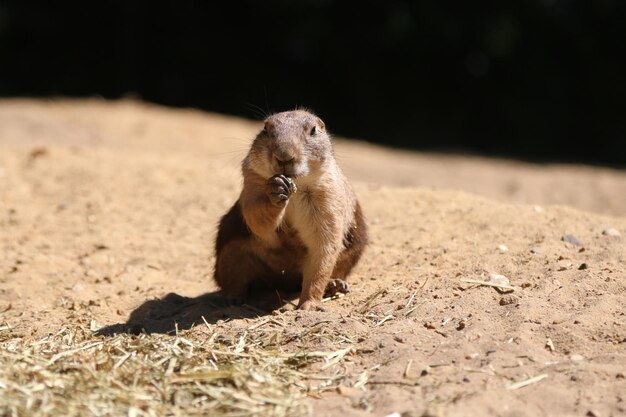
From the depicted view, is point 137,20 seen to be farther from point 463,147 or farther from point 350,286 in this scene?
point 350,286

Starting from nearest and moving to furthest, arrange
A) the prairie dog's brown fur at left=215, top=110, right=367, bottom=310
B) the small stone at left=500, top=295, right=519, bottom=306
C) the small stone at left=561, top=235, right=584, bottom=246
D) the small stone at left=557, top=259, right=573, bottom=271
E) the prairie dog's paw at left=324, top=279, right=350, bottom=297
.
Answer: the small stone at left=500, top=295, right=519, bottom=306 < the prairie dog's brown fur at left=215, top=110, right=367, bottom=310 < the small stone at left=557, top=259, right=573, bottom=271 < the prairie dog's paw at left=324, top=279, right=350, bottom=297 < the small stone at left=561, top=235, right=584, bottom=246

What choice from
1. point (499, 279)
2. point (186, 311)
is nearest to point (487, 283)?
point (499, 279)

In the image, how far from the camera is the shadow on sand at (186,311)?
536 centimetres

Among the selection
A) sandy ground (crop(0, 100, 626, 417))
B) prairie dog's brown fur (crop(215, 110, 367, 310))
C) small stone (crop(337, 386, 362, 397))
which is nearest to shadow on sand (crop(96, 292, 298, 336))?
sandy ground (crop(0, 100, 626, 417))

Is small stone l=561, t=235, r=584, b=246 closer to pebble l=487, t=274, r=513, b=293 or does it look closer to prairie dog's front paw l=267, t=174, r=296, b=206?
pebble l=487, t=274, r=513, b=293

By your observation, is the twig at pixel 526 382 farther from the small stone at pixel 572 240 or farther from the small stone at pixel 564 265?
the small stone at pixel 572 240

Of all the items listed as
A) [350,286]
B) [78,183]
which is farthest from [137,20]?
[350,286]

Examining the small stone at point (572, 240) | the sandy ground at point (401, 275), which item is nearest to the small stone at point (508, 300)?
the sandy ground at point (401, 275)

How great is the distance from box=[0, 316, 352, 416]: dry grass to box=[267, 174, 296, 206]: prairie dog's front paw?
733mm

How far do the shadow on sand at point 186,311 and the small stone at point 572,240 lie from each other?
6.68 feet

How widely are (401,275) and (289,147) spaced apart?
141 centimetres

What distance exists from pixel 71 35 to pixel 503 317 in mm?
15604

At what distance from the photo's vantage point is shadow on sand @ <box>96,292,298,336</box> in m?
5.36

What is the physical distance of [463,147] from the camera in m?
17.0
